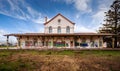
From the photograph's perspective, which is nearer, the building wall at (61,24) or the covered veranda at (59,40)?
the covered veranda at (59,40)

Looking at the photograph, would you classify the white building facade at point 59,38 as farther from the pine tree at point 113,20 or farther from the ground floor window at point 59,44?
the pine tree at point 113,20

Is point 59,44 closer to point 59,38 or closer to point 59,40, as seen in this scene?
point 59,40

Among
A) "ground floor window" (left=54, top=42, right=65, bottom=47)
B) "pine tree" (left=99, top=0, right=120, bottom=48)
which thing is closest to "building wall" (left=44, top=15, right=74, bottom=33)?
"ground floor window" (left=54, top=42, right=65, bottom=47)

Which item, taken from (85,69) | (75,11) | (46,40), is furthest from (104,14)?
(85,69)

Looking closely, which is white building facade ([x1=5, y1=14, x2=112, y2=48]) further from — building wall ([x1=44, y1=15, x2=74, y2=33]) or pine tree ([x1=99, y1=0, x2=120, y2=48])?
pine tree ([x1=99, y1=0, x2=120, y2=48])

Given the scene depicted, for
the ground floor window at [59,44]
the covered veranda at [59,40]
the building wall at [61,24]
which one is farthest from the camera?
the building wall at [61,24]

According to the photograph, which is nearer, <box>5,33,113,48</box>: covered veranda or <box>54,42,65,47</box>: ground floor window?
<box>5,33,113,48</box>: covered veranda

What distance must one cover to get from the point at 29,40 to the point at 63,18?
926 cm

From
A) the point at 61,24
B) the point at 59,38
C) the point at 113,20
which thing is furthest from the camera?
the point at 113,20

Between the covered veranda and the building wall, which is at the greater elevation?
the building wall

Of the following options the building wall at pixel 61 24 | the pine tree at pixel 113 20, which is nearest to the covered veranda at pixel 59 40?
the building wall at pixel 61 24

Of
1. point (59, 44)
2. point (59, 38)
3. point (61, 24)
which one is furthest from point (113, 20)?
point (59, 44)

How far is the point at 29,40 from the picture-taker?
32875 millimetres

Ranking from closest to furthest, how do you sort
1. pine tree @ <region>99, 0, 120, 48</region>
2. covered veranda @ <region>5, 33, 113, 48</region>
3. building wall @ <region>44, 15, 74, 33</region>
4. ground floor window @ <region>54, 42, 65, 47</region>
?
covered veranda @ <region>5, 33, 113, 48</region> → ground floor window @ <region>54, 42, 65, 47</region> → building wall @ <region>44, 15, 74, 33</region> → pine tree @ <region>99, 0, 120, 48</region>
